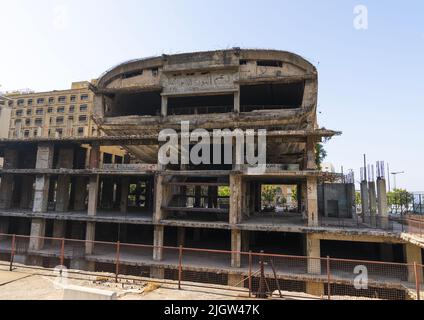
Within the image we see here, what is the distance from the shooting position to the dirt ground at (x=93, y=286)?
9773 millimetres

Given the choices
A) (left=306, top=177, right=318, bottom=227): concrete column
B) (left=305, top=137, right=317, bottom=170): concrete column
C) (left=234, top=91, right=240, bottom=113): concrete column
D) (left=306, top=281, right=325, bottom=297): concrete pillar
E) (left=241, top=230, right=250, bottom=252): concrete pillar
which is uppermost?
(left=234, top=91, right=240, bottom=113): concrete column

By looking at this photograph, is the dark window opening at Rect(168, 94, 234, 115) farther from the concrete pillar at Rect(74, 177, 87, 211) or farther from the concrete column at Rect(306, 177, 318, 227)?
the concrete pillar at Rect(74, 177, 87, 211)

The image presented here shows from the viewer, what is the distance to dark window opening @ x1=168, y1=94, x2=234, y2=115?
1108 inches

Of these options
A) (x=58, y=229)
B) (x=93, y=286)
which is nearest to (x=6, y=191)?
(x=58, y=229)

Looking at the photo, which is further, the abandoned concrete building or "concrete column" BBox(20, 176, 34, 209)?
"concrete column" BBox(20, 176, 34, 209)

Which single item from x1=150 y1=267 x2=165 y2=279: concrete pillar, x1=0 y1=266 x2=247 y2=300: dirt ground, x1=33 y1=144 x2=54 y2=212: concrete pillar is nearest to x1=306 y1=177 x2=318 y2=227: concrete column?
x1=0 y1=266 x2=247 y2=300: dirt ground

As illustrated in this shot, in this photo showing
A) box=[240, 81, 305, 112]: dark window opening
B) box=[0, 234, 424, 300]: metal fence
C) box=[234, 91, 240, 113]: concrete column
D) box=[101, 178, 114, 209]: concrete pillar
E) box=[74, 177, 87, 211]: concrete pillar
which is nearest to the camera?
box=[0, 234, 424, 300]: metal fence

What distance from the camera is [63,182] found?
2798 cm

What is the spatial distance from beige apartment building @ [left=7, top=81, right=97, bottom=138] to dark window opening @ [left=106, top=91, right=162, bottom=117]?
109ft

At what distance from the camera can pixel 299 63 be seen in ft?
78.9

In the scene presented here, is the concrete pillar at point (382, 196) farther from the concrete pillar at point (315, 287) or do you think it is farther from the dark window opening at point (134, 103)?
the dark window opening at point (134, 103)
